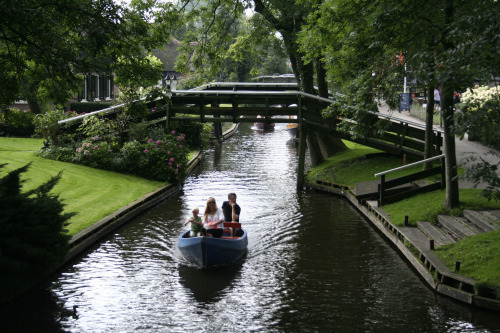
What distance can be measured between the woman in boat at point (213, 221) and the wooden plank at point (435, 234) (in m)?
5.55

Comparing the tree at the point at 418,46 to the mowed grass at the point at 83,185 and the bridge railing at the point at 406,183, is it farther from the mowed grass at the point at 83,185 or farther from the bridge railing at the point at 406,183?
the mowed grass at the point at 83,185

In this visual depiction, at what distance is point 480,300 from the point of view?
11508 mm

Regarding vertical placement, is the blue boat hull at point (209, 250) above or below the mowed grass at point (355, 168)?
below

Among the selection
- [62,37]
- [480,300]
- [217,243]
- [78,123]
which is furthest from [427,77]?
[78,123]

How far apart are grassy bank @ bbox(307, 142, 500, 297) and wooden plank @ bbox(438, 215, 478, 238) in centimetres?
35

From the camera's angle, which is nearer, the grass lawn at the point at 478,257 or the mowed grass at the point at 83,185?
the grass lawn at the point at 478,257

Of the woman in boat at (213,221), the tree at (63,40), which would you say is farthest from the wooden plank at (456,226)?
the tree at (63,40)

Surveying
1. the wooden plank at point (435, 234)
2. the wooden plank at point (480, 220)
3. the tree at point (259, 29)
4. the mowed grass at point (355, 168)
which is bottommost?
the wooden plank at point (435, 234)

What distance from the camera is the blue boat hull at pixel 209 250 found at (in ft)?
47.6

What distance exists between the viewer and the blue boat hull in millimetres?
14500

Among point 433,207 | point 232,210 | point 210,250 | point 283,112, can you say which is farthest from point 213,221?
point 283,112

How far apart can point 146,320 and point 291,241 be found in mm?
6781

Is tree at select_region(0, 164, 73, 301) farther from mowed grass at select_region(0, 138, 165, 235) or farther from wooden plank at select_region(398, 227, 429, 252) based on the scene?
wooden plank at select_region(398, 227, 429, 252)

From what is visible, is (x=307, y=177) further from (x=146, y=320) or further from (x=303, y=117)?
(x=146, y=320)
